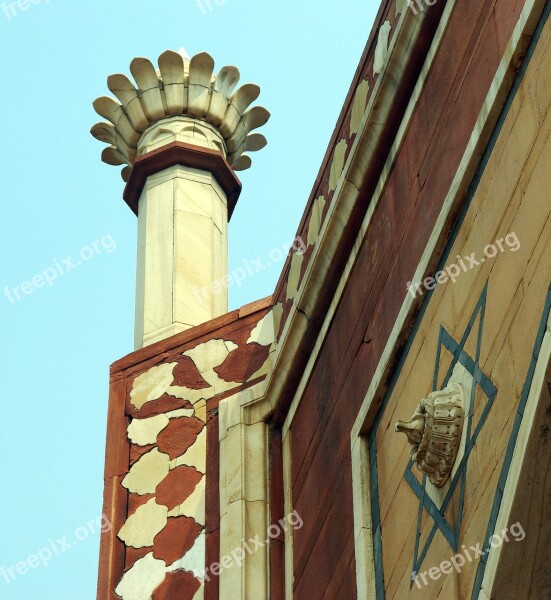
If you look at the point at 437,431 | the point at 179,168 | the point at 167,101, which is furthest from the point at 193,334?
the point at 437,431

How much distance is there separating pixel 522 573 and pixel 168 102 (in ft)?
18.0

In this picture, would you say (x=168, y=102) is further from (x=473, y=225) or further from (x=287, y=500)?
(x=473, y=225)

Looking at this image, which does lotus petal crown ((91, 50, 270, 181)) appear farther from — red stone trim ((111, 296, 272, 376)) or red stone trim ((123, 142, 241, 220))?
red stone trim ((111, 296, 272, 376))

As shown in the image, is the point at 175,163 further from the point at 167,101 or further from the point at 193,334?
the point at 193,334

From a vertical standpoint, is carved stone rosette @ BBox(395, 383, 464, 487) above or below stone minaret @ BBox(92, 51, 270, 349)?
below

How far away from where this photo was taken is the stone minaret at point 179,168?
9.29 metres

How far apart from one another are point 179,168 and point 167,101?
466mm

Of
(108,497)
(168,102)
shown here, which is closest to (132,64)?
(168,102)

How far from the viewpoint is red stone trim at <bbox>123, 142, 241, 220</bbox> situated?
9789 millimetres

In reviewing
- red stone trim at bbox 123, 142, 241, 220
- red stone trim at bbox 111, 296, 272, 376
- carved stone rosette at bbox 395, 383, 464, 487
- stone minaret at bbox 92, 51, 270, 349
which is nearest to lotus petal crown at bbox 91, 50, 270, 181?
stone minaret at bbox 92, 51, 270, 349

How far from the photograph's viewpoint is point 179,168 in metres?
9.77

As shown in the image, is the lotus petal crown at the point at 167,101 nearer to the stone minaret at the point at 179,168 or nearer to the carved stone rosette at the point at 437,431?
the stone minaret at the point at 179,168

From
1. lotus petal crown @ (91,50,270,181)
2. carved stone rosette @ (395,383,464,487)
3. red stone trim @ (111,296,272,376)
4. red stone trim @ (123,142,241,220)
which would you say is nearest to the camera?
carved stone rosette @ (395,383,464,487)

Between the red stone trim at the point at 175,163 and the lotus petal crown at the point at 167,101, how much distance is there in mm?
180
